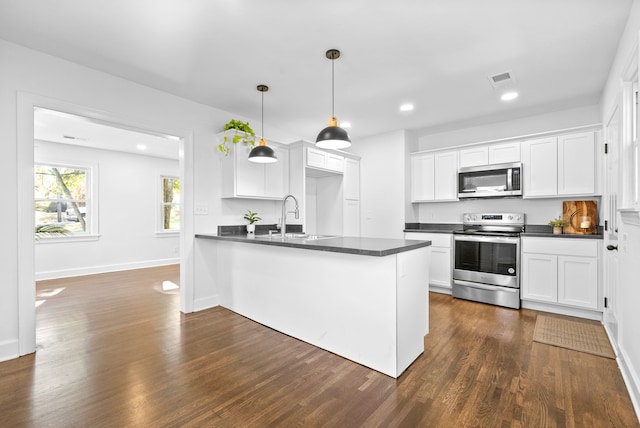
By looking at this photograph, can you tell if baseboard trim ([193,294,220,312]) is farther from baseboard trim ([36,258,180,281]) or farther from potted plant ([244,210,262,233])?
baseboard trim ([36,258,180,281])

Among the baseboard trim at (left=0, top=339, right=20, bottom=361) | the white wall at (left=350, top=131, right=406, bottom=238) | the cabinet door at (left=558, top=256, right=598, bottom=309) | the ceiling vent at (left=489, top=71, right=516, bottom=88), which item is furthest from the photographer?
the white wall at (left=350, top=131, right=406, bottom=238)

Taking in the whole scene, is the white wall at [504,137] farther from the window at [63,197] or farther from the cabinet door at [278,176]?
the window at [63,197]

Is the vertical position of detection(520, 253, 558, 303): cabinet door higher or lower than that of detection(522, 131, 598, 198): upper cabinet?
lower

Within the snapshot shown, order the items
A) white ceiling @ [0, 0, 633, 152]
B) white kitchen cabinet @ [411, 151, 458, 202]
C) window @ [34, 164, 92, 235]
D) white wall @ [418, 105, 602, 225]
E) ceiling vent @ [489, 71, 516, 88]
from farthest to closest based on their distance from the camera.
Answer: window @ [34, 164, 92, 235] < white kitchen cabinet @ [411, 151, 458, 202] < white wall @ [418, 105, 602, 225] < ceiling vent @ [489, 71, 516, 88] < white ceiling @ [0, 0, 633, 152]

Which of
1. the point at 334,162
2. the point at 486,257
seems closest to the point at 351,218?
the point at 334,162

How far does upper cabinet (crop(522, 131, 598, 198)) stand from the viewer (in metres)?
3.58

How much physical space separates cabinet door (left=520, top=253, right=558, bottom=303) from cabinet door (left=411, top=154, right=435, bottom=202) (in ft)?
5.30

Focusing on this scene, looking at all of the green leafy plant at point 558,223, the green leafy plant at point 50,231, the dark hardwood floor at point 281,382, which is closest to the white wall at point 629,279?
the dark hardwood floor at point 281,382

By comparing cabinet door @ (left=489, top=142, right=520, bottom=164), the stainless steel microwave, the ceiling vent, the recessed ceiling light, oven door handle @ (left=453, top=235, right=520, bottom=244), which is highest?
the ceiling vent

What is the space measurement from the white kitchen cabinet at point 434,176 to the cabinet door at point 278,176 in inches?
80.9

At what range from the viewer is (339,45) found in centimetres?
259

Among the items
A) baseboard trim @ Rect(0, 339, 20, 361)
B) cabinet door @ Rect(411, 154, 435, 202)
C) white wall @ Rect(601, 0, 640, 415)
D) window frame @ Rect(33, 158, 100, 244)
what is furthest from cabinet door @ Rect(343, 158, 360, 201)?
window frame @ Rect(33, 158, 100, 244)

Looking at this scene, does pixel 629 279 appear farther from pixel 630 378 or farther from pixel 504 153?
pixel 504 153

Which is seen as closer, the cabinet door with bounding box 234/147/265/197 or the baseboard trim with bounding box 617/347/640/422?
the baseboard trim with bounding box 617/347/640/422
